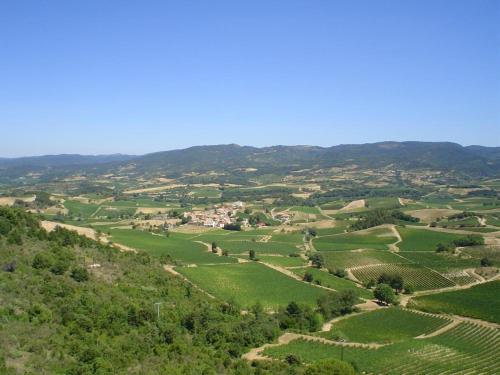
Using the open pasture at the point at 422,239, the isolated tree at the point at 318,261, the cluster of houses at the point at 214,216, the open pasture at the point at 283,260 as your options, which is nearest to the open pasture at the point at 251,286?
the open pasture at the point at 283,260

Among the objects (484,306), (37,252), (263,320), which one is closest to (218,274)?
(263,320)

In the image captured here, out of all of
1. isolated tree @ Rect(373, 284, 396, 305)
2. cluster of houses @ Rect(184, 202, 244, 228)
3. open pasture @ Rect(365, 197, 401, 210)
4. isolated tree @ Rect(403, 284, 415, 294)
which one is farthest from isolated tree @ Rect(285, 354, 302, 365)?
open pasture @ Rect(365, 197, 401, 210)

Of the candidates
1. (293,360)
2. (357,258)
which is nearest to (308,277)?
(357,258)

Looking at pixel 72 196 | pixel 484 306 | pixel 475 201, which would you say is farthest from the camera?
pixel 72 196

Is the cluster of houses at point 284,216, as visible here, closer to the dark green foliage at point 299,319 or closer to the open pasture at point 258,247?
the open pasture at point 258,247

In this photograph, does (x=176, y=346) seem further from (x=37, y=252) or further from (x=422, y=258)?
(x=422, y=258)

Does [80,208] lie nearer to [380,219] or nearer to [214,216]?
[214,216]
